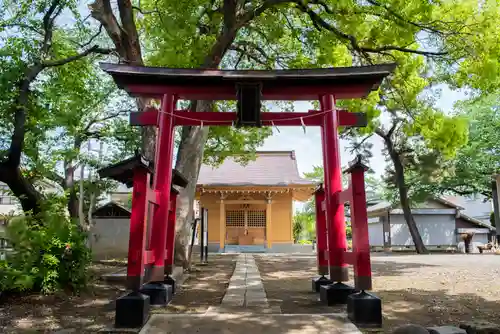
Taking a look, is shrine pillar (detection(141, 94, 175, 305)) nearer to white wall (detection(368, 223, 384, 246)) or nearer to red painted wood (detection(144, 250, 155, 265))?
red painted wood (detection(144, 250, 155, 265))

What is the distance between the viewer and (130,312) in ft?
15.5

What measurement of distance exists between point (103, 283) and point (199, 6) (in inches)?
279

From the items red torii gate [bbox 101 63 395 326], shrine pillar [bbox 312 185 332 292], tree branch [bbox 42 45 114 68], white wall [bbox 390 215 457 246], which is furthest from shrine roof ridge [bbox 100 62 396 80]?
white wall [bbox 390 215 457 246]

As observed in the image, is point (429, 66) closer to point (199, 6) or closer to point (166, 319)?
point (199, 6)

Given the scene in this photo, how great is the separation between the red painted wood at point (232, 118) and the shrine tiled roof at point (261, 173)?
14360 mm

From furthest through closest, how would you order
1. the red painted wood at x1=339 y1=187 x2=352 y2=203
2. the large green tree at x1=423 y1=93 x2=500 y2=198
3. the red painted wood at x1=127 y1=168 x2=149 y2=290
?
1. the large green tree at x1=423 y1=93 x2=500 y2=198
2. the red painted wood at x1=339 y1=187 x2=352 y2=203
3. the red painted wood at x1=127 y1=168 x2=149 y2=290

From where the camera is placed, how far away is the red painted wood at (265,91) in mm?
6426

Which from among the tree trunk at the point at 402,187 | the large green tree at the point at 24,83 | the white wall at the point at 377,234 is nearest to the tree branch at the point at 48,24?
the large green tree at the point at 24,83

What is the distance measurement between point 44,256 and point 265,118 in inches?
166

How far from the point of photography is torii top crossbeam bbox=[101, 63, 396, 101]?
616cm

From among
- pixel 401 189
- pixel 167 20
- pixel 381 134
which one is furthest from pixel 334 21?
pixel 401 189

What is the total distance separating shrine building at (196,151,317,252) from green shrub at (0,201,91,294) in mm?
15364

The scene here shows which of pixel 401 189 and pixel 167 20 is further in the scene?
pixel 401 189

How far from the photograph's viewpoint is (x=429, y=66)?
11.9m
